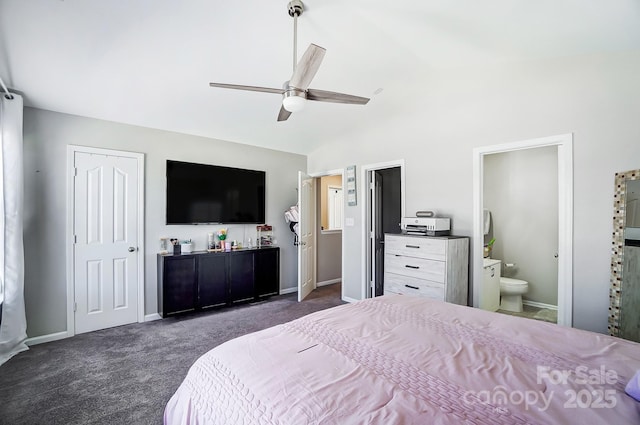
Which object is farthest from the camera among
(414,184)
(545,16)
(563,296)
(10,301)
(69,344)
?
(414,184)

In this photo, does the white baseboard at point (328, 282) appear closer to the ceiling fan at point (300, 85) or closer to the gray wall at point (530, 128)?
the gray wall at point (530, 128)

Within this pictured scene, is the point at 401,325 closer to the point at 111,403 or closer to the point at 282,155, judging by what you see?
the point at 111,403

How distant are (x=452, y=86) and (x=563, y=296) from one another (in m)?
2.27

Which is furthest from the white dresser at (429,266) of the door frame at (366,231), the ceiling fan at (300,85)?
the ceiling fan at (300,85)

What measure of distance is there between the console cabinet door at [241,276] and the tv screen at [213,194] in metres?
0.56

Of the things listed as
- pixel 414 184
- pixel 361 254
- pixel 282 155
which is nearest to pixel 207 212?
pixel 282 155

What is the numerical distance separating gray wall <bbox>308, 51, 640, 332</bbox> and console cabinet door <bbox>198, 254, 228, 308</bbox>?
2.64 metres

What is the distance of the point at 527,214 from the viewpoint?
415cm

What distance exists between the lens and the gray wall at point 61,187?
2.96 m

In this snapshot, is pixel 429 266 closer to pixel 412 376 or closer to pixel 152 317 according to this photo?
pixel 412 376

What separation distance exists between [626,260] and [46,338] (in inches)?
211

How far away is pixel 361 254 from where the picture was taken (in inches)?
166

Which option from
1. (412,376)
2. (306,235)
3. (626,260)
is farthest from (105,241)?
(626,260)

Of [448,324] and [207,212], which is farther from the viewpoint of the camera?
[207,212]
